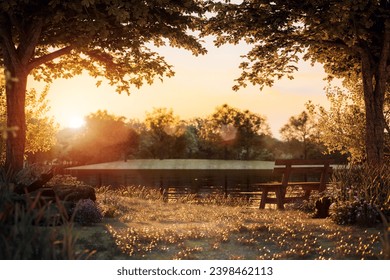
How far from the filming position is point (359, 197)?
514 inches

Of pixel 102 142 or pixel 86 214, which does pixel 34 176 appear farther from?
pixel 102 142

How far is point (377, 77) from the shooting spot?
1923 cm

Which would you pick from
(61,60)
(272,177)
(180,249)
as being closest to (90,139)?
(272,177)

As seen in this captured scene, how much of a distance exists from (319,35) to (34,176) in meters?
11.8

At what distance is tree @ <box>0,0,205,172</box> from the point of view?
635 inches

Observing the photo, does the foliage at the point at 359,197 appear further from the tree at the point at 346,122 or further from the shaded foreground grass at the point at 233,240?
the tree at the point at 346,122

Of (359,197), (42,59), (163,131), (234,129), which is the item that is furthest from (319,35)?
(234,129)

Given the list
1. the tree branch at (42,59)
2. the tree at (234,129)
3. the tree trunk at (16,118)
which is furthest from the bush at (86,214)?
the tree at (234,129)

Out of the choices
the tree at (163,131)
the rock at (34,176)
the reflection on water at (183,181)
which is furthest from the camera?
the tree at (163,131)

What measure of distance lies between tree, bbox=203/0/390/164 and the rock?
9.31m

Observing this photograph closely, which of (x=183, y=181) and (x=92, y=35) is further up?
(x=92, y=35)

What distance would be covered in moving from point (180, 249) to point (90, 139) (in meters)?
78.5

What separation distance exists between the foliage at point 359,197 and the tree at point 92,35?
838cm

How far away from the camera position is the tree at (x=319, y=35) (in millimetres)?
17406
